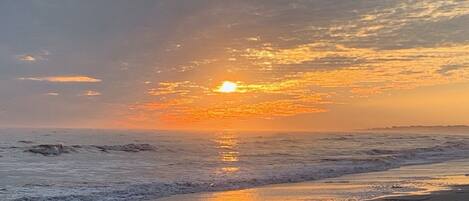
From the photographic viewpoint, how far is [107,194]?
1827 centimetres

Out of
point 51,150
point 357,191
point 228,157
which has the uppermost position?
point 51,150

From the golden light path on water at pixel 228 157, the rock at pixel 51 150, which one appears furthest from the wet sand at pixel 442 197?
the rock at pixel 51 150

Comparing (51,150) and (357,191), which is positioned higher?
(51,150)

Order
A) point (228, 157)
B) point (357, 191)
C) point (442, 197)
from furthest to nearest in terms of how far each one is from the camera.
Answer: point (228, 157)
point (357, 191)
point (442, 197)

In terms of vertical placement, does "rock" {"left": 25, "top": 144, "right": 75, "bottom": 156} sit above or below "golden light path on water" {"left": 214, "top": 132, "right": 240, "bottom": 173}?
above

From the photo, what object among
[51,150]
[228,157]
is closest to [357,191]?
[228,157]

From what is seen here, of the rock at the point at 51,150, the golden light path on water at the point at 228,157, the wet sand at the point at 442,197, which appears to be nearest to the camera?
the wet sand at the point at 442,197

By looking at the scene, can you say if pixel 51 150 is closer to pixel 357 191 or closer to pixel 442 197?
pixel 357 191

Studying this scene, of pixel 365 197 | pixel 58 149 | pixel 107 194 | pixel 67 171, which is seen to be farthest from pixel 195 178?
pixel 58 149

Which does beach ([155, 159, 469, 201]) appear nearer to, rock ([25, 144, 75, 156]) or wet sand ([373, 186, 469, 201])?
wet sand ([373, 186, 469, 201])

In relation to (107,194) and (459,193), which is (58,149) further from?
(459,193)

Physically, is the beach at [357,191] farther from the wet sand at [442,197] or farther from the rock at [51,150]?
the rock at [51,150]

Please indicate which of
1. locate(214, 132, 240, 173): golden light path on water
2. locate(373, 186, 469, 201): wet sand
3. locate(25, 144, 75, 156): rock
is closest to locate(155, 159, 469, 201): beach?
locate(373, 186, 469, 201): wet sand

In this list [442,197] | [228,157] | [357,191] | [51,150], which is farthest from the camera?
[51,150]
